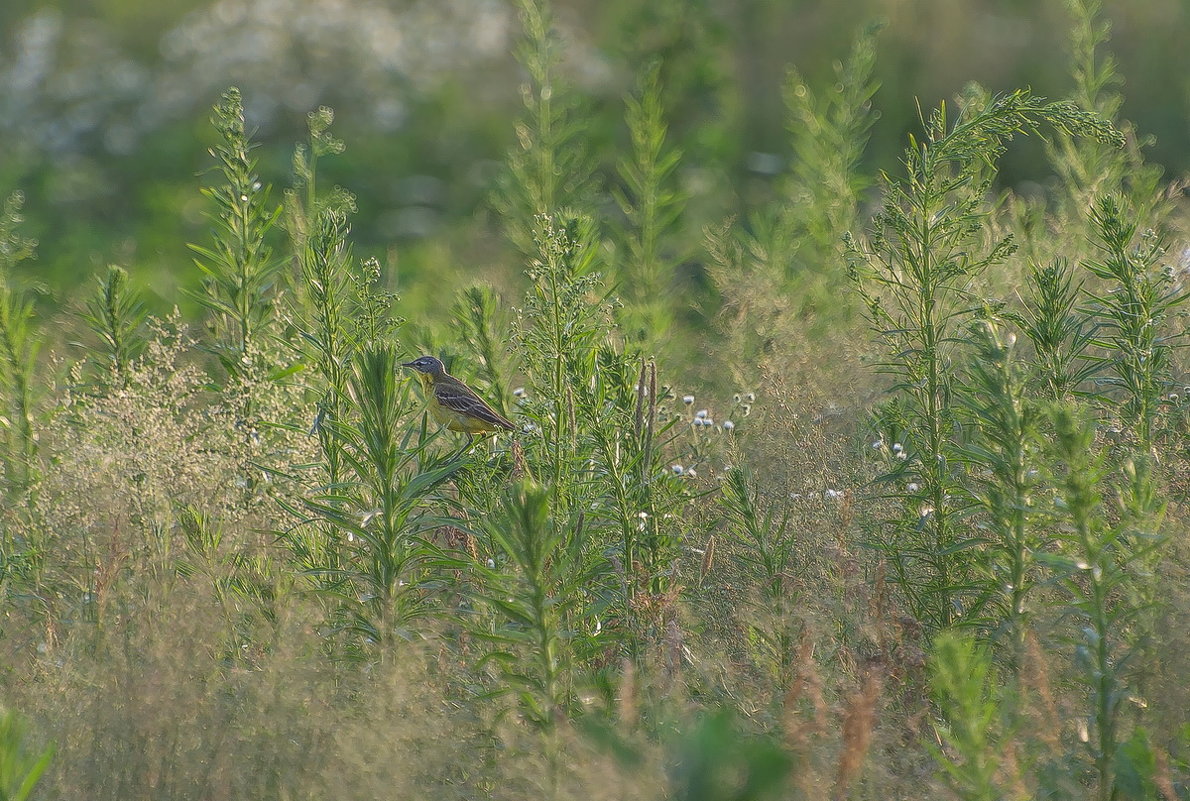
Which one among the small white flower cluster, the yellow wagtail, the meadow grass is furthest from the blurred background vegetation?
the small white flower cluster

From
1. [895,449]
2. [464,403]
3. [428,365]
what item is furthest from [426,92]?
[895,449]

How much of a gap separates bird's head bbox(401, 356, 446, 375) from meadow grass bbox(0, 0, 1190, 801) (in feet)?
0.40

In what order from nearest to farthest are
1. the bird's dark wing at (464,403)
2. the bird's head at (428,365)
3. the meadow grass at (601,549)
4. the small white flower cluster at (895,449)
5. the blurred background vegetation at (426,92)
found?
the meadow grass at (601,549) → the small white flower cluster at (895,449) → the bird's dark wing at (464,403) → the bird's head at (428,365) → the blurred background vegetation at (426,92)

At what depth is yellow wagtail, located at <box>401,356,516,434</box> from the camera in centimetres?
443

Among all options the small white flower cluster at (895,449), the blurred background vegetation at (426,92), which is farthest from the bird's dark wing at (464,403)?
the blurred background vegetation at (426,92)

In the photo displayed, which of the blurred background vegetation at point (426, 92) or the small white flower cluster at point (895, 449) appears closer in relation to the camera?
the small white flower cluster at point (895, 449)

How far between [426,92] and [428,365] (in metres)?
8.93

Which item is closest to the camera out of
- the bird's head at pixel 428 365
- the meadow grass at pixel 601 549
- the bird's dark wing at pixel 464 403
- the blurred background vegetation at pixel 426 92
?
the meadow grass at pixel 601 549

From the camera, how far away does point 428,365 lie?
15.2 ft

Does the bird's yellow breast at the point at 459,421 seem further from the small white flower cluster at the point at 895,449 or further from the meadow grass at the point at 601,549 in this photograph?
the small white flower cluster at the point at 895,449

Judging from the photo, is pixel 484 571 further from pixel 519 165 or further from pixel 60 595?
pixel 519 165

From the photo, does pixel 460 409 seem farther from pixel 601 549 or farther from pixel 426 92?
pixel 426 92

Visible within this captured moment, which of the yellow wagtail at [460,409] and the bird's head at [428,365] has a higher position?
the bird's head at [428,365]

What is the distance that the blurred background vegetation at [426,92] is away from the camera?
906cm
